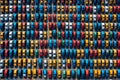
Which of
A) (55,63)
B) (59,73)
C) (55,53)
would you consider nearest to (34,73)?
(55,63)

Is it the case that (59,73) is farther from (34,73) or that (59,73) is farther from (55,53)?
(34,73)

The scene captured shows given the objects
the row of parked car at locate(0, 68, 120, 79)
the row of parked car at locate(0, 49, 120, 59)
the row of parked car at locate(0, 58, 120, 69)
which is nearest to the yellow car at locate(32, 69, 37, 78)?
the row of parked car at locate(0, 68, 120, 79)

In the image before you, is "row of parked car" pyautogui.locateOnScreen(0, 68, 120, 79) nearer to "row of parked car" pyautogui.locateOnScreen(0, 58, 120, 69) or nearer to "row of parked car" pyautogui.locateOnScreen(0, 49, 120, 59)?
"row of parked car" pyautogui.locateOnScreen(0, 58, 120, 69)

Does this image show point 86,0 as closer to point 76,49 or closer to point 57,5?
point 57,5

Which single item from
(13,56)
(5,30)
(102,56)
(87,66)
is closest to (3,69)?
(13,56)

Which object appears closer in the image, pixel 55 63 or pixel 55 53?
pixel 55 63
